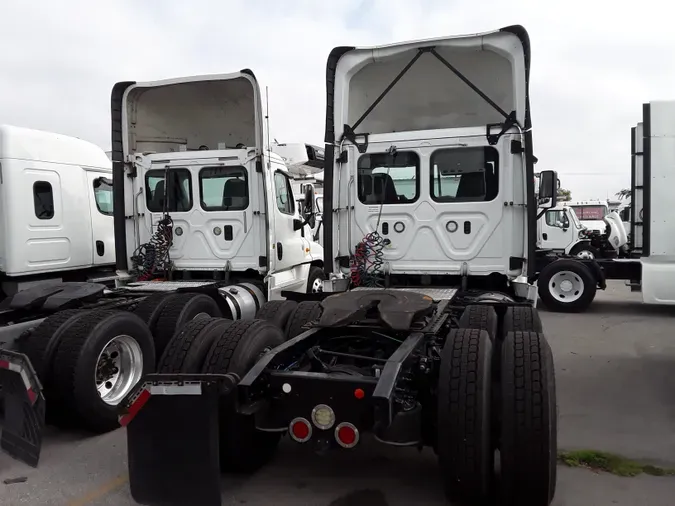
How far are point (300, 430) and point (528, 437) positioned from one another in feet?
4.12

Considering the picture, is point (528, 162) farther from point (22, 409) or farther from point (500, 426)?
point (22, 409)

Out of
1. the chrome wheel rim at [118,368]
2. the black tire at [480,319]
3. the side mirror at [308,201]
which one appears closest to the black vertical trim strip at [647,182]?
the black tire at [480,319]

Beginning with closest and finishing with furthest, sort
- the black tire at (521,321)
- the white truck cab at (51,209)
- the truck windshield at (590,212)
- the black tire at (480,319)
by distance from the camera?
the black tire at (480,319), the black tire at (521,321), the white truck cab at (51,209), the truck windshield at (590,212)

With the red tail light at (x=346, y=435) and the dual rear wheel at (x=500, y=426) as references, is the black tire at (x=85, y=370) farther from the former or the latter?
the dual rear wheel at (x=500, y=426)

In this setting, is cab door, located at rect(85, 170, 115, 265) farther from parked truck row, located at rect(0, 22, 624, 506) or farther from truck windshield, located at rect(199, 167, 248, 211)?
truck windshield, located at rect(199, 167, 248, 211)

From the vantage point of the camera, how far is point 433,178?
6371 millimetres

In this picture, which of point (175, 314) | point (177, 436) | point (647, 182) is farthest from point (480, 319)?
point (647, 182)

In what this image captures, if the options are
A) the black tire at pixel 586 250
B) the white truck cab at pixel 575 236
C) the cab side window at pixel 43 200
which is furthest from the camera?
the white truck cab at pixel 575 236

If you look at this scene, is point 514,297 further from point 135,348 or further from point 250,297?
point 135,348

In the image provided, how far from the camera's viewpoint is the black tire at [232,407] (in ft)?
12.0

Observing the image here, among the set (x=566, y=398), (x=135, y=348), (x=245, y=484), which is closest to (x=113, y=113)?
(x=135, y=348)

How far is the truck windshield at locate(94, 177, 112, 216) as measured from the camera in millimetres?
8336

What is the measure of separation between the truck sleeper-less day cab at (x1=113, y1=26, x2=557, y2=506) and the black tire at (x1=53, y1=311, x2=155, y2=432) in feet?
4.19

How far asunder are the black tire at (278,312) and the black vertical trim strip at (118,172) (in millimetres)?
3517
